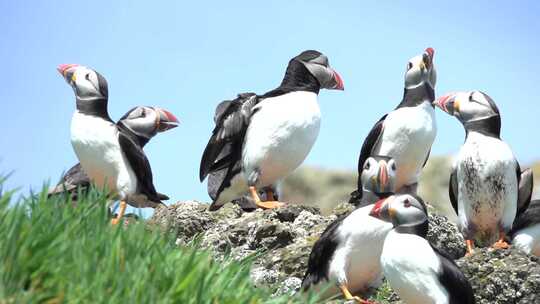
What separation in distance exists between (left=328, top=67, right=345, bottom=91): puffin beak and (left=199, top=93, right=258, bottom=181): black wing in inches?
35.4

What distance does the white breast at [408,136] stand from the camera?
11.6m

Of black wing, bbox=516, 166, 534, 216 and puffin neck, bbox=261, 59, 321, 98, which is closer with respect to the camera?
puffin neck, bbox=261, 59, 321, 98

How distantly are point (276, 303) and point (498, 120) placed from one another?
6.96m

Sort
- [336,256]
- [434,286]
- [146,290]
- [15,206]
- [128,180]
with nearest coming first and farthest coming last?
[146,290], [15,206], [434,286], [336,256], [128,180]

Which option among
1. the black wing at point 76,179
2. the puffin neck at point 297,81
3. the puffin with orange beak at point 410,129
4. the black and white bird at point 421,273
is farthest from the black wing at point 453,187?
the black wing at point 76,179

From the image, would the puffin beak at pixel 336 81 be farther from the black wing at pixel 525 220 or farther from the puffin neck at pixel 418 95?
the black wing at pixel 525 220

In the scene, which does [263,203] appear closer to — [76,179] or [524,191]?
[76,179]

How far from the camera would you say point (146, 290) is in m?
4.81

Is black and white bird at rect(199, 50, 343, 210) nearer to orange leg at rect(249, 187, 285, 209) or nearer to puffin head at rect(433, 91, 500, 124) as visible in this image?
orange leg at rect(249, 187, 285, 209)

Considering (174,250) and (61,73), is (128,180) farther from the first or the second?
(174,250)

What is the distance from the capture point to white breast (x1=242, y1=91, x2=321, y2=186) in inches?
452

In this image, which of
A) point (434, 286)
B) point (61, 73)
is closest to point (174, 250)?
point (434, 286)

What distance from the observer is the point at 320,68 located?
12016 millimetres

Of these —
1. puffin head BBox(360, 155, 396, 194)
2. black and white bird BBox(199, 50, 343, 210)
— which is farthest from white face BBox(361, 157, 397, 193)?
black and white bird BBox(199, 50, 343, 210)
